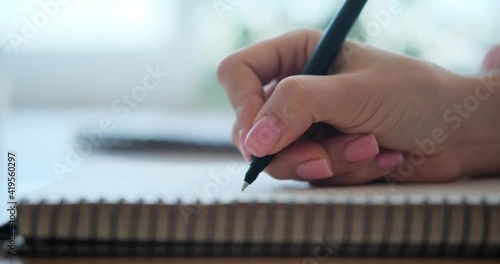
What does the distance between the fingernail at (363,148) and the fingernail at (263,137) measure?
73mm

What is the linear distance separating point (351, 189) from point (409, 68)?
4.9 inches

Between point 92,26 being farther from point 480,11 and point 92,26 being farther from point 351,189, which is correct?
point 351,189

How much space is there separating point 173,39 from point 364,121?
1057mm

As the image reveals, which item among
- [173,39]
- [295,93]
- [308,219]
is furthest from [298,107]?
[173,39]

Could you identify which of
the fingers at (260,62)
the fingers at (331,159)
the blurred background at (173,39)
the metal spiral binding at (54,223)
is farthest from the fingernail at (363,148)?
the blurred background at (173,39)

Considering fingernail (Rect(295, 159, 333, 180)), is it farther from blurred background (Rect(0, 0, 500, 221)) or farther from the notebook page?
blurred background (Rect(0, 0, 500, 221))

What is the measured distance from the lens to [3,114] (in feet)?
2.23

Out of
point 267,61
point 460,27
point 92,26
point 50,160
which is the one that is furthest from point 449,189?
point 92,26

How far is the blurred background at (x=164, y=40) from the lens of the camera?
1.32 m

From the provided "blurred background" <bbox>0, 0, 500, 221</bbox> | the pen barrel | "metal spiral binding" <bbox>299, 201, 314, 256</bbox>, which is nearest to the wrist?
the pen barrel

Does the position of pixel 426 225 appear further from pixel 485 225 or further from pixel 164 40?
pixel 164 40

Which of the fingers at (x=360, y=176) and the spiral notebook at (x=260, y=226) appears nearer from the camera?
the spiral notebook at (x=260, y=226)

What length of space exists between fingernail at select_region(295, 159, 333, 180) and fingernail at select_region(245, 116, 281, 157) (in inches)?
1.5

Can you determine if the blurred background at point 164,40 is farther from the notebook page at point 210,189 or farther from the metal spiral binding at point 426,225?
A: the metal spiral binding at point 426,225
